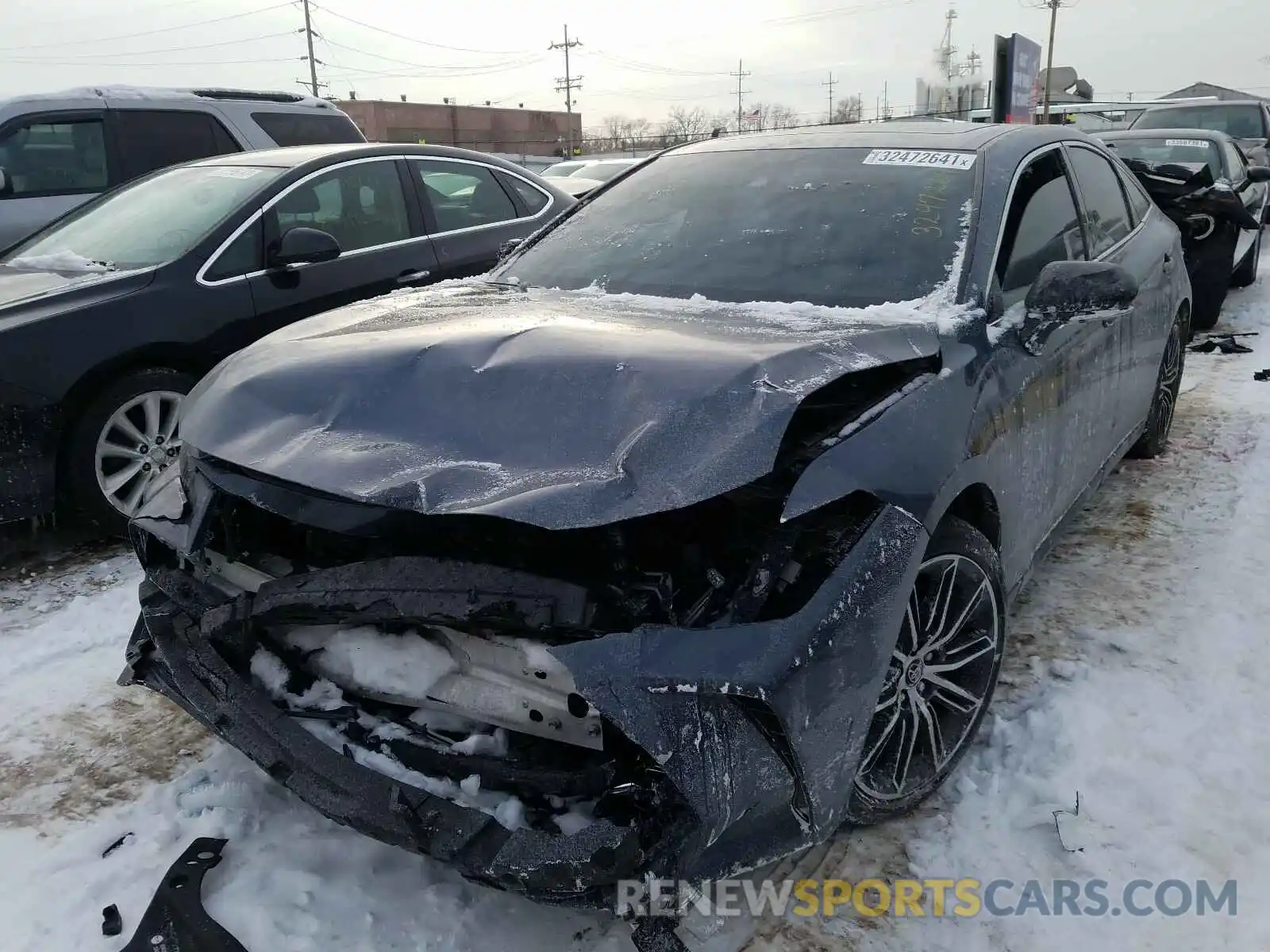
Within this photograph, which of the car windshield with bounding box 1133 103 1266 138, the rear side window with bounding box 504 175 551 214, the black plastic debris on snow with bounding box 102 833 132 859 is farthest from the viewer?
the car windshield with bounding box 1133 103 1266 138

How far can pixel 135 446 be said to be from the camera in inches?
155

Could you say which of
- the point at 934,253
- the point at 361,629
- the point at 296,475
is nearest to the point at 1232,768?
the point at 934,253

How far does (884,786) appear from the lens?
2.16m

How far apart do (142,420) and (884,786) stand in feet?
11.1

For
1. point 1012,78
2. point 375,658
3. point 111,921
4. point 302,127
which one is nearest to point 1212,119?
point 1012,78

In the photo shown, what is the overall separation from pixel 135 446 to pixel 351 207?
1717 millimetres

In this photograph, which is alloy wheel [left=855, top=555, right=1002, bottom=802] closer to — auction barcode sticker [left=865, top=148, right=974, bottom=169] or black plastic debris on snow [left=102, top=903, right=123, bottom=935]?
auction barcode sticker [left=865, top=148, right=974, bottom=169]

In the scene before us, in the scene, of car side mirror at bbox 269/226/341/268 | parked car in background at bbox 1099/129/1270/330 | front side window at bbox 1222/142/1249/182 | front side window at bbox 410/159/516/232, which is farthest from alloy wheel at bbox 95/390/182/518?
front side window at bbox 1222/142/1249/182

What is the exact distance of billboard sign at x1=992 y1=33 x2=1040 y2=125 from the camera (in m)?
13.6

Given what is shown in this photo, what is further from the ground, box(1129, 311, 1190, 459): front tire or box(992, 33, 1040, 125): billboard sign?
box(992, 33, 1040, 125): billboard sign

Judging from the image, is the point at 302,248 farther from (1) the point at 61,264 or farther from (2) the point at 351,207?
(1) the point at 61,264

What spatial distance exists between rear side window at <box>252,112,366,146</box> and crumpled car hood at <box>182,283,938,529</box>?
512 centimetres

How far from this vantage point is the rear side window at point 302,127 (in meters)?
6.93

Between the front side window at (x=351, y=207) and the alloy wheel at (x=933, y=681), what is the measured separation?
357cm
